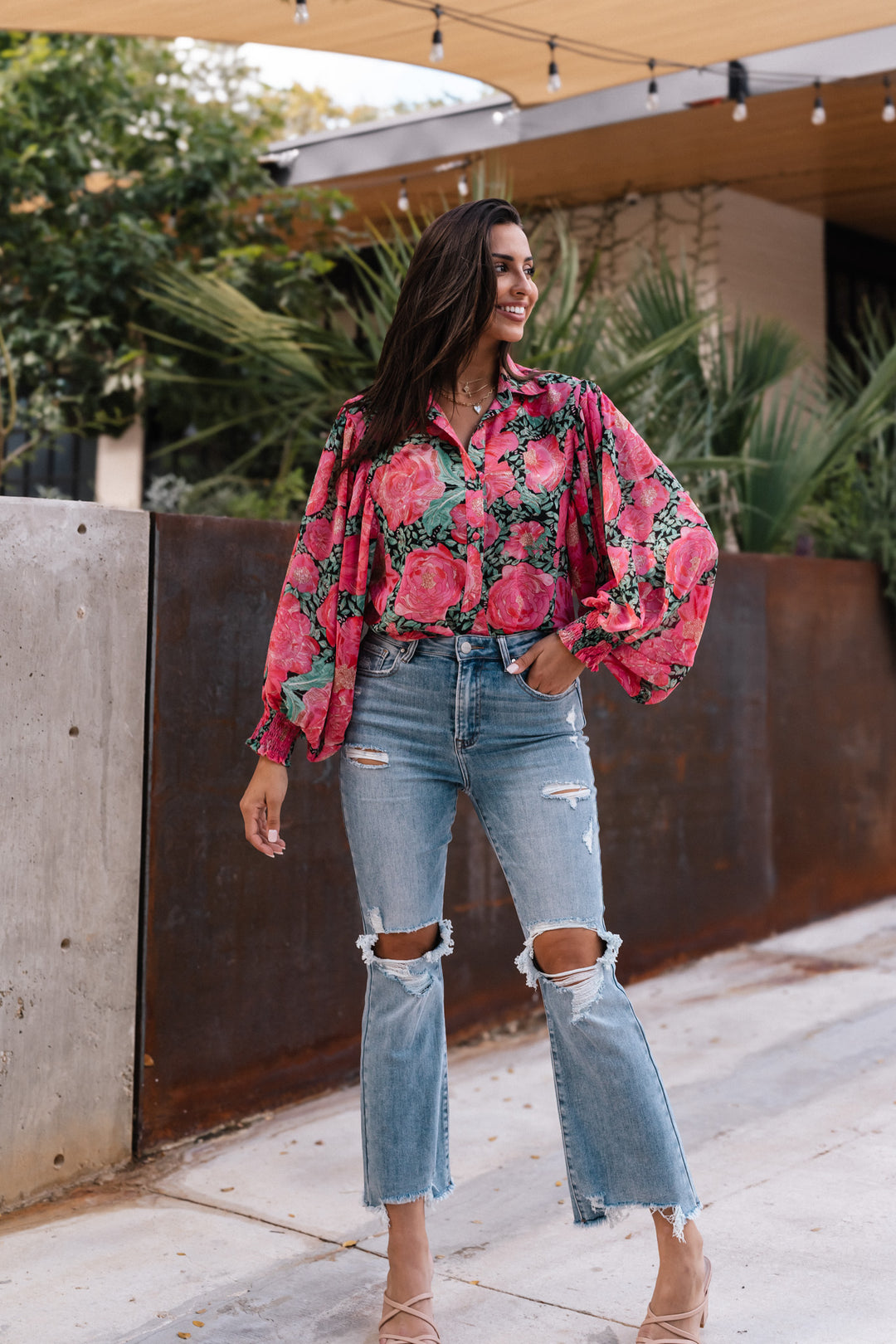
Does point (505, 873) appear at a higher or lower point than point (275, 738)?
lower

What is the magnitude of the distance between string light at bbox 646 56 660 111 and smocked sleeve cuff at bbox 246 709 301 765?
14.3 feet

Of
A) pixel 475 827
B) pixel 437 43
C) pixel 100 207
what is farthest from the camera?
pixel 100 207

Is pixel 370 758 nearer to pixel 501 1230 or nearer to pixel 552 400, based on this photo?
pixel 552 400

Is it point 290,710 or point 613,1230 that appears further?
point 613,1230

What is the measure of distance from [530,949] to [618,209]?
713 cm

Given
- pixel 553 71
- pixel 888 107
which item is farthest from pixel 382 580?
pixel 888 107

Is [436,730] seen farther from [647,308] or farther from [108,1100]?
[647,308]

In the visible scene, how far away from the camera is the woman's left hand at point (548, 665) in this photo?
2.02 meters

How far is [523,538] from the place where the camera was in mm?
2068

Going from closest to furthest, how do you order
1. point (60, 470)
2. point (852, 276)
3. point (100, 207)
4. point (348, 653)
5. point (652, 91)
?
point (348, 653)
point (652, 91)
point (100, 207)
point (852, 276)
point (60, 470)

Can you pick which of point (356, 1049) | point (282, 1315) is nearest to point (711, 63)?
point (356, 1049)

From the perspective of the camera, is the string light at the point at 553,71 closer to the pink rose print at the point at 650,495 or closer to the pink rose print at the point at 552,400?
the pink rose print at the point at 552,400

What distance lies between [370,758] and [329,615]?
24 cm

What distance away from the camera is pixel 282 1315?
2.22 metres
